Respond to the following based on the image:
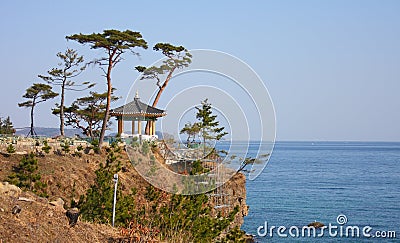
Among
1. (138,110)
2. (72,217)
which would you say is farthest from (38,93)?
(72,217)

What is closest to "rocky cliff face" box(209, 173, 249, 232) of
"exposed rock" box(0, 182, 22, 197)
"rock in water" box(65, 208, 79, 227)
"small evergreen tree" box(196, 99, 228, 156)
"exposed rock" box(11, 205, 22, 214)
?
"small evergreen tree" box(196, 99, 228, 156)

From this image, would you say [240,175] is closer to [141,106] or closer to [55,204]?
[141,106]

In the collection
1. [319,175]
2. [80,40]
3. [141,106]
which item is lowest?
[319,175]

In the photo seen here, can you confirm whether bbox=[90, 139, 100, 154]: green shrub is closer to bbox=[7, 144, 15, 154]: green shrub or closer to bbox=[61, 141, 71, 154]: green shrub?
bbox=[61, 141, 71, 154]: green shrub

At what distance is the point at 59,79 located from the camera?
1019 inches

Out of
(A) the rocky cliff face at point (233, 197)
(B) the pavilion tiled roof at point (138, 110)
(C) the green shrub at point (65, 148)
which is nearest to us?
(C) the green shrub at point (65, 148)

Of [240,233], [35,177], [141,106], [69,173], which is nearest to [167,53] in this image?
[141,106]

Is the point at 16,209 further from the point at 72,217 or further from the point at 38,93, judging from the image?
the point at 38,93

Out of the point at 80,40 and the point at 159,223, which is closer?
the point at 159,223

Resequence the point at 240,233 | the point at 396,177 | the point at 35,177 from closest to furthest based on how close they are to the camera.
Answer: the point at 240,233 → the point at 35,177 → the point at 396,177

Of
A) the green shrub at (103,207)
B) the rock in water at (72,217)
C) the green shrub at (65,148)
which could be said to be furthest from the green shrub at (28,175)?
the rock in water at (72,217)

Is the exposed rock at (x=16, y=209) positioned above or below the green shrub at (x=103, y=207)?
above

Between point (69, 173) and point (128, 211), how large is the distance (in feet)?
23.0

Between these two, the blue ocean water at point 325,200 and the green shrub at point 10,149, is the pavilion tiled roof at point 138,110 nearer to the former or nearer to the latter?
the green shrub at point 10,149
